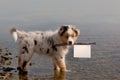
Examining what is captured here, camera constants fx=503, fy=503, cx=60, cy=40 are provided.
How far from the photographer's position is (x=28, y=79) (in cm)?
1202

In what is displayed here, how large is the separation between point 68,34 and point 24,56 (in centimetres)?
130

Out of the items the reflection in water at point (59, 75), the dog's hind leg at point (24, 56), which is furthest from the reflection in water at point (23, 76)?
the reflection in water at point (59, 75)

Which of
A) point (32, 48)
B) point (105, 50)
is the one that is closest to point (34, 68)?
point (32, 48)

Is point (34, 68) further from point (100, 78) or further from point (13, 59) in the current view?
point (100, 78)

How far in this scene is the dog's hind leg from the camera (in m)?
13.3

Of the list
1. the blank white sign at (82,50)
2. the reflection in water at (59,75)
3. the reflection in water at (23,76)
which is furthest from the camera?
the blank white sign at (82,50)

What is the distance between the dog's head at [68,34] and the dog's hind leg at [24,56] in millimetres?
922

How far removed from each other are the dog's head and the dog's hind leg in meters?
0.92

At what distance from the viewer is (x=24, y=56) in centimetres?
1333

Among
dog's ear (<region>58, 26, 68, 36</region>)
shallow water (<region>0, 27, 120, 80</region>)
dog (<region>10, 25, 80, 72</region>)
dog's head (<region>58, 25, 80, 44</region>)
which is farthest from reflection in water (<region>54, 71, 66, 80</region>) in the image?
dog's ear (<region>58, 26, 68, 36</region>)

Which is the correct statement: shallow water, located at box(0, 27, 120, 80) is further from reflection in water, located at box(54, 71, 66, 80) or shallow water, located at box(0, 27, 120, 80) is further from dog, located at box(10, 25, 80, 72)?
dog, located at box(10, 25, 80, 72)

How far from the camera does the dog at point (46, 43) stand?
523 inches

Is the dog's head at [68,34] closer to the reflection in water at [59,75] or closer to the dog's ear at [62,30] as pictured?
the dog's ear at [62,30]

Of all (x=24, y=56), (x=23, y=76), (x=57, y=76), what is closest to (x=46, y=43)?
(x=24, y=56)
